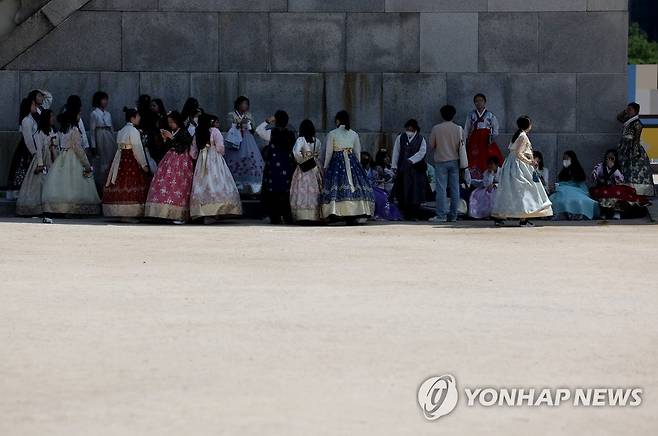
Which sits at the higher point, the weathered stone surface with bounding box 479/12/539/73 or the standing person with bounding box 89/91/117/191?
the weathered stone surface with bounding box 479/12/539/73

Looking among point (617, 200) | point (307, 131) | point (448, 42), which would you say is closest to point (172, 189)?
point (307, 131)

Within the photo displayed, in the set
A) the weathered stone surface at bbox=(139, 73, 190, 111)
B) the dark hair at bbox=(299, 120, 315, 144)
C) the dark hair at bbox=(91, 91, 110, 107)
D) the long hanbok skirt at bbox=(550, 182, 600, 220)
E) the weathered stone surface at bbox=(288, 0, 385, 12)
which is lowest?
the long hanbok skirt at bbox=(550, 182, 600, 220)

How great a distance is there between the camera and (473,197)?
66.6 ft

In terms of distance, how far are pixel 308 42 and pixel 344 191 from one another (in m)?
3.79

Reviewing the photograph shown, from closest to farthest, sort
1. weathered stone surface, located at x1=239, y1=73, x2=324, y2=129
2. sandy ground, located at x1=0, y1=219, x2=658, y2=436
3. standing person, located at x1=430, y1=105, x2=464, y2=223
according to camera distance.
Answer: sandy ground, located at x1=0, y1=219, x2=658, y2=436 → standing person, located at x1=430, y1=105, x2=464, y2=223 → weathered stone surface, located at x1=239, y1=73, x2=324, y2=129

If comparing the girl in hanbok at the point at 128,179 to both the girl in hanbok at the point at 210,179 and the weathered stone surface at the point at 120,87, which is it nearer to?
the girl in hanbok at the point at 210,179

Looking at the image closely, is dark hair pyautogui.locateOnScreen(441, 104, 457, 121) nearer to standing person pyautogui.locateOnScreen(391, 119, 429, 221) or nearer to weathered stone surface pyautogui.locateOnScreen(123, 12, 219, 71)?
standing person pyautogui.locateOnScreen(391, 119, 429, 221)

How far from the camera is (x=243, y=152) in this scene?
69.6ft

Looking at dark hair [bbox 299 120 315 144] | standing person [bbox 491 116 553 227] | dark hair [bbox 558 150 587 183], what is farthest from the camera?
dark hair [bbox 558 150 587 183]

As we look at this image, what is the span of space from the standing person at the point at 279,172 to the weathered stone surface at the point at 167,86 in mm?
2688

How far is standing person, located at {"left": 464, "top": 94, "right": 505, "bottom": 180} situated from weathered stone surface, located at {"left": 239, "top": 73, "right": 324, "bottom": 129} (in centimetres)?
Result: 204

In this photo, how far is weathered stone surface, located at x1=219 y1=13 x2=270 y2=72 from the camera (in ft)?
72.7

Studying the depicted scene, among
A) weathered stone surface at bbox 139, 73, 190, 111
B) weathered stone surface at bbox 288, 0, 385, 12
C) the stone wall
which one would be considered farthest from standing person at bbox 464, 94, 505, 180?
weathered stone surface at bbox 139, 73, 190, 111

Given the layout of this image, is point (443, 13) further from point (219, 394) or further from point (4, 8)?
point (219, 394)
